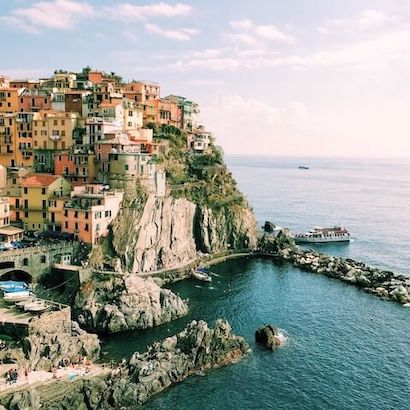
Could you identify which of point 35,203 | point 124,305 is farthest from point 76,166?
point 124,305

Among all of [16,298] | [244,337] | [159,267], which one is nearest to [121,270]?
[159,267]

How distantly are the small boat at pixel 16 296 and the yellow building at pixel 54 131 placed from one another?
3974cm

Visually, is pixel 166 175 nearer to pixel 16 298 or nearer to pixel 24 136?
pixel 24 136

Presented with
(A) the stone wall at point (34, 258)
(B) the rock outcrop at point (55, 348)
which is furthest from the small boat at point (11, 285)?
(B) the rock outcrop at point (55, 348)

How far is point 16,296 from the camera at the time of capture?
2527 inches

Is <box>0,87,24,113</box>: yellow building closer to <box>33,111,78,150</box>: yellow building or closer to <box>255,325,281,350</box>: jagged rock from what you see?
<box>33,111,78,150</box>: yellow building

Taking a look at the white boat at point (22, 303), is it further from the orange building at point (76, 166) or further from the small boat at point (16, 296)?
the orange building at point (76, 166)

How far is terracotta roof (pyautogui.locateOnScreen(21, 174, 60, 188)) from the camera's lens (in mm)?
84438

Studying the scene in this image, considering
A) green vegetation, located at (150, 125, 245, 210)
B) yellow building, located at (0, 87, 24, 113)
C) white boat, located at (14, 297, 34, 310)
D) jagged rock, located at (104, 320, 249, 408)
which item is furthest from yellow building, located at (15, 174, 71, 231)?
jagged rock, located at (104, 320, 249, 408)

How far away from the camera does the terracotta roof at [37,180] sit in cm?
8444

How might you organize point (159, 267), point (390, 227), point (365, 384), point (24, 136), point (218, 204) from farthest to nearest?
point (390, 227), point (218, 204), point (24, 136), point (159, 267), point (365, 384)

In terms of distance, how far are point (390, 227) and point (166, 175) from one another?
78708 mm

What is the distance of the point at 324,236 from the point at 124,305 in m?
74.0

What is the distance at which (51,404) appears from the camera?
1885 inches
